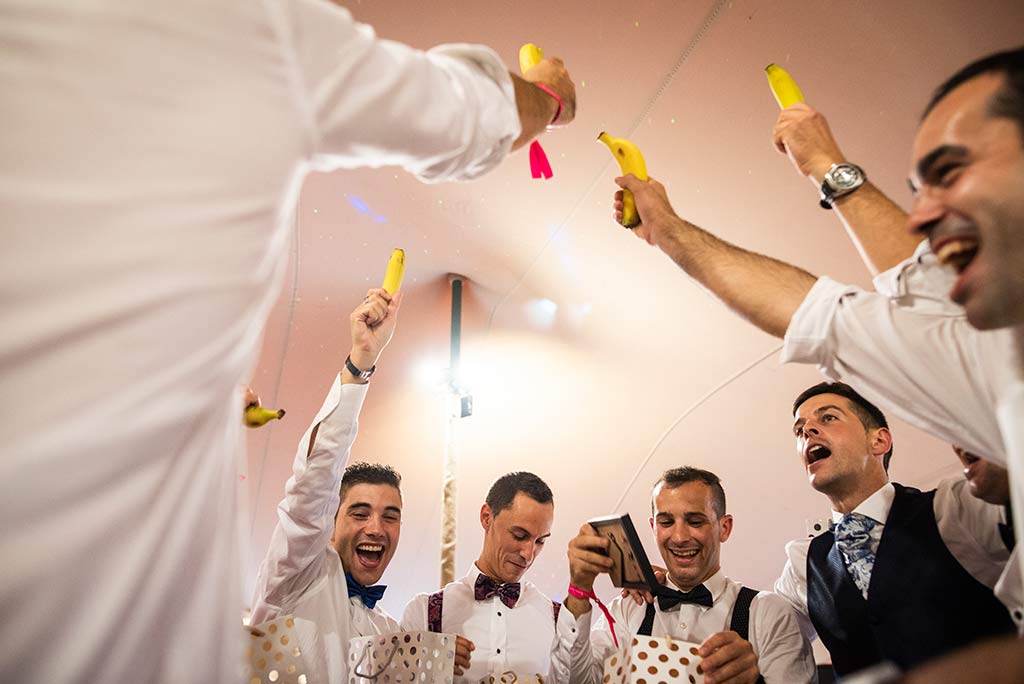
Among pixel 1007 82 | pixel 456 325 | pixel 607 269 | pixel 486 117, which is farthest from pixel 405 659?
pixel 456 325

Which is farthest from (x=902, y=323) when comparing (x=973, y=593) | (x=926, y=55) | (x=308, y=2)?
(x=926, y=55)

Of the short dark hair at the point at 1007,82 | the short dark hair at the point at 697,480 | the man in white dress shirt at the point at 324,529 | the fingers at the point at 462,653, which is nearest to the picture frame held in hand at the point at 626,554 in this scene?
the fingers at the point at 462,653

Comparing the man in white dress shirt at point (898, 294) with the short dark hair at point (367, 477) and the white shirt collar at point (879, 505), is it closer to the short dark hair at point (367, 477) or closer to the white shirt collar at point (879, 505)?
the white shirt collar at point (879, 505)

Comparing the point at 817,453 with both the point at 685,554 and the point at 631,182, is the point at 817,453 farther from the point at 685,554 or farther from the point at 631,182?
the point at 631,182

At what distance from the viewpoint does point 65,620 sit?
0.66 meters

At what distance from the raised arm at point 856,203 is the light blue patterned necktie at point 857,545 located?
892mm

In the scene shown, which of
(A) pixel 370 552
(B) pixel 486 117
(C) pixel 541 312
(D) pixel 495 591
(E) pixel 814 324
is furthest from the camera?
(C) pixel 541 312

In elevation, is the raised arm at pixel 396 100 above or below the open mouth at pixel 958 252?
above

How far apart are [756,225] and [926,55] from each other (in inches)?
44.0

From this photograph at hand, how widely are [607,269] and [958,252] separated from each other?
124 inches

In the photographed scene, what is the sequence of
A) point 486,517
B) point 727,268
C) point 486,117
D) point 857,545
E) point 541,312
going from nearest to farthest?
point 486,117, point 727,268, point 857,545, point 486,517, point 541,312

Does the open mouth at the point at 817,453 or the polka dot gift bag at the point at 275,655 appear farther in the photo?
the open mouth at the point at 817,453

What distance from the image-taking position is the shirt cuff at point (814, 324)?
4.39ft

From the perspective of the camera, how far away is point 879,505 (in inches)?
86.3
